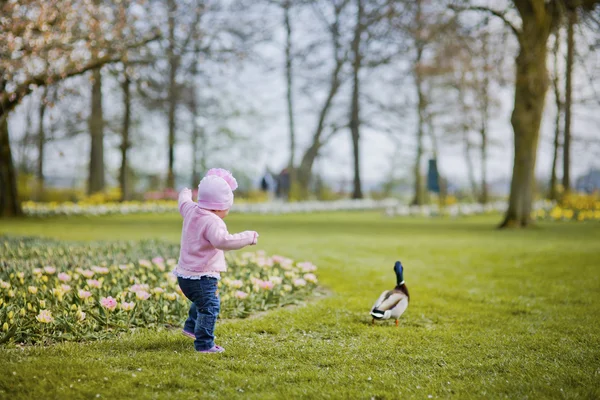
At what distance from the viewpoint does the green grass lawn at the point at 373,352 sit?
3.66m

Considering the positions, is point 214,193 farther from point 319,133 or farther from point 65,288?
point 319,133

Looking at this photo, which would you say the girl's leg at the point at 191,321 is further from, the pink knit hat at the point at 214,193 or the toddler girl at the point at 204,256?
the pink knit hat at the point at 214,193

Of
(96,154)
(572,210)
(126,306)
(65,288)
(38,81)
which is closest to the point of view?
(126,306)

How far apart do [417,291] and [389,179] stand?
93.0 ft

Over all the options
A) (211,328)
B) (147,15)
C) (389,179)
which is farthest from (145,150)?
(211,328)

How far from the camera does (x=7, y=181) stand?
18719 mm

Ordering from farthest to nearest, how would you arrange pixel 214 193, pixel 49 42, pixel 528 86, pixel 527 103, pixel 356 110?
pixel 356 110 < pixel 527 103 < pixel 528 86 < pixel 49 42 < pixel 214 193

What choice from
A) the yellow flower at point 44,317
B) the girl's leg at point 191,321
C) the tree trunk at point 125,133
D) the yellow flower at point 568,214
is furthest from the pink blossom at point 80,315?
the tree trunk at point 125,133

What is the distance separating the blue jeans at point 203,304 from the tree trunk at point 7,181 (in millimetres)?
15935

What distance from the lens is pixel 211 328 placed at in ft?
14.5

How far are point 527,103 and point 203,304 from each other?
1315 cm

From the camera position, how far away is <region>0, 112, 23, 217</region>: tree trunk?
1852cm

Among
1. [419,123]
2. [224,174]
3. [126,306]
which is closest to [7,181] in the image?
[126,306]

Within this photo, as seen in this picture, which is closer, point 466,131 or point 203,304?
point 203,304
